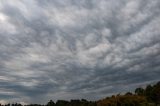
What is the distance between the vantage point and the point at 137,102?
195 meters

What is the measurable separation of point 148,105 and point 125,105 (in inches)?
595

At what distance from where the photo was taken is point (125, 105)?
19938 cm

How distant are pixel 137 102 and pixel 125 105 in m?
8.77

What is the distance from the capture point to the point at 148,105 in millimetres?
192250

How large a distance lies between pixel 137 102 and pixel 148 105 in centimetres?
699
